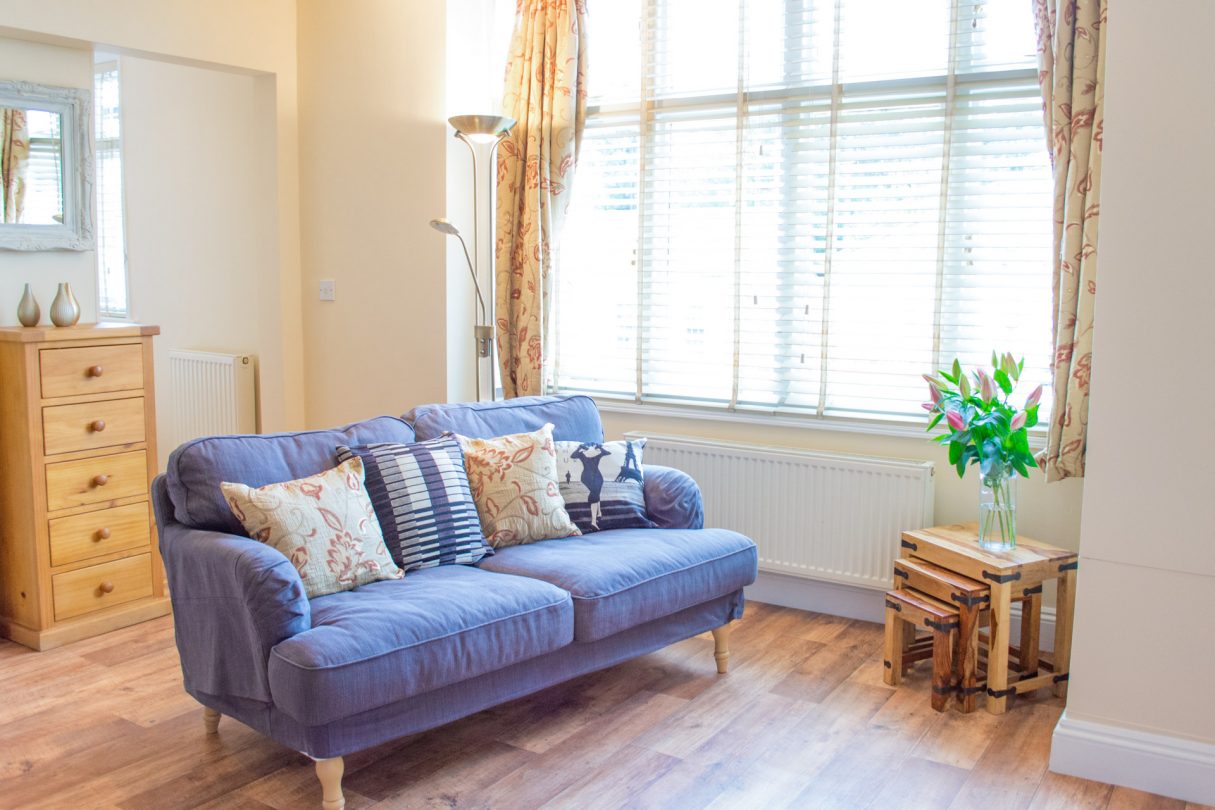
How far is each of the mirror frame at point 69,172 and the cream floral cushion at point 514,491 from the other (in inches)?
75.5

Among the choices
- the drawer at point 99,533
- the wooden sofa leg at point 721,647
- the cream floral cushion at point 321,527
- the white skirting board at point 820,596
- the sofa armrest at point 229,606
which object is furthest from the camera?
the white skirting board at point 820,596

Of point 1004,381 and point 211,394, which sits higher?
point 1004,381

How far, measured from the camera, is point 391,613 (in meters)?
2.64

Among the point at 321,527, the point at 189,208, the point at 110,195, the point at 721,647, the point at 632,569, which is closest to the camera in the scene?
the point at 321,527

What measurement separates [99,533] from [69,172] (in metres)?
1.43

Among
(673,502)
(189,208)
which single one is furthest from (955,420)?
(189,208)

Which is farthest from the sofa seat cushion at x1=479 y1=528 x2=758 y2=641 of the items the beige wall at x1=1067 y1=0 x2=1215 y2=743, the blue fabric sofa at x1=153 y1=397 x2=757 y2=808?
the beige wall at x1=1067 y1=0 x2=1215 y2=743

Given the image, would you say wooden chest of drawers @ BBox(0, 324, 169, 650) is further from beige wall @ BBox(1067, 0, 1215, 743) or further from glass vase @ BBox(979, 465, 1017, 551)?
beige wall @ BBox(1067, 0, 1215, 743)

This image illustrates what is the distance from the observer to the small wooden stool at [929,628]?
127 inches

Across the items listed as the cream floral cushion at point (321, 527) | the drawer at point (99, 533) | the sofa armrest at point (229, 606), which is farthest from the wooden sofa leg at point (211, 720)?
the drawer at point (99, 533)

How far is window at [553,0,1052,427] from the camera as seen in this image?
374cm

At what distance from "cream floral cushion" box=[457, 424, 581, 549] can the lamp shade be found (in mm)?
1264

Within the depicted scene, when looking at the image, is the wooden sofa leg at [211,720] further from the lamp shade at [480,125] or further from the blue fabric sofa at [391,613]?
the lamp shade at [480,125]

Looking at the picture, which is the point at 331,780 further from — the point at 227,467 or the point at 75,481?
the point at 75,481
